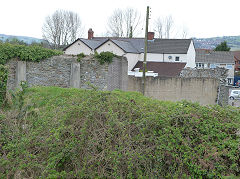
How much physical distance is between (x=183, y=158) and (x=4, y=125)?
4.19m

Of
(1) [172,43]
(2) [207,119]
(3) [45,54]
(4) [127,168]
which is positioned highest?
(1) [172,43]

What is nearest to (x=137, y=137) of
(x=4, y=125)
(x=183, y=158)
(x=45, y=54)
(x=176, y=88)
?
(x=183, y=158)

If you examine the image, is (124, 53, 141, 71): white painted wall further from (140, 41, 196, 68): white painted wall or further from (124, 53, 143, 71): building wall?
(140, 41, 196, 68): white painted wall

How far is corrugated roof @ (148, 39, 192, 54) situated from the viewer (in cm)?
3384

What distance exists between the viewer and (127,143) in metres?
4.63

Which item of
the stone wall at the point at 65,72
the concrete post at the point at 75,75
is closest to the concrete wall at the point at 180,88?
the stone wall at the point at 65,72

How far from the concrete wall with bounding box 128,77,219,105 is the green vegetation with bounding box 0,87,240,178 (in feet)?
38.1

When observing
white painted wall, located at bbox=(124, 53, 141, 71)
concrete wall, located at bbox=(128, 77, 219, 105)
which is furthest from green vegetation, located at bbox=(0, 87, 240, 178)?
white painted wall, located at bbox=(124, 53, 141, 71)

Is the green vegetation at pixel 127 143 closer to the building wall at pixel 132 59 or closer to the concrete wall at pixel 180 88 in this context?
the concrete wall at pixel 180 88

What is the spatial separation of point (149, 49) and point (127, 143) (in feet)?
104

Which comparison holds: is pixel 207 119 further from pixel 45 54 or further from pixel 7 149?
pixel 45 54

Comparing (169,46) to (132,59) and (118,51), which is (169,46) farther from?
(118,51)

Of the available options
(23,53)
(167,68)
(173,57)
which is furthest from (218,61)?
(23,53)

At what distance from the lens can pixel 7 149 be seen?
5188 mm
